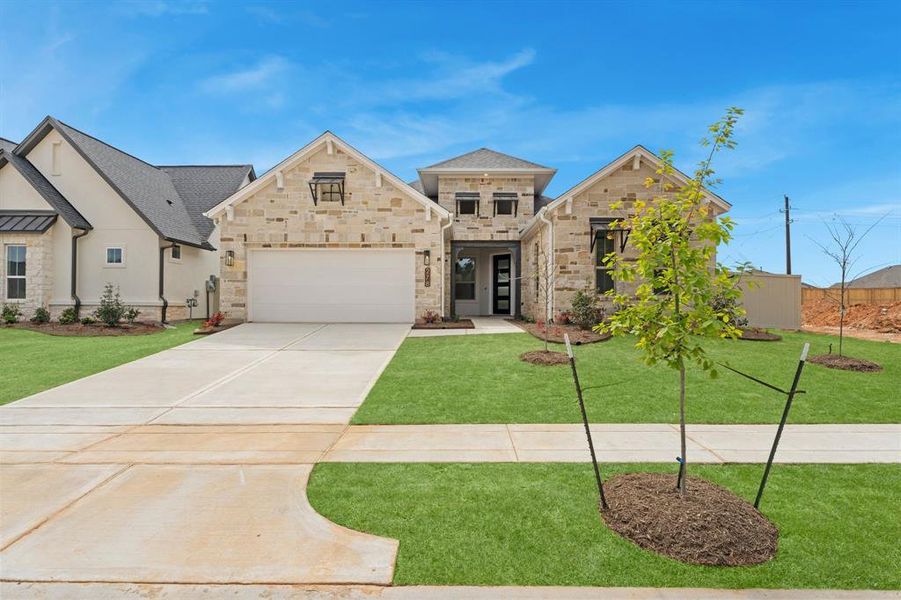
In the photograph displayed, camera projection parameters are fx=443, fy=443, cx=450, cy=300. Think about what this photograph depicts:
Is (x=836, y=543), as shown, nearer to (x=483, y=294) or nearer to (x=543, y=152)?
(x=483, y=294)

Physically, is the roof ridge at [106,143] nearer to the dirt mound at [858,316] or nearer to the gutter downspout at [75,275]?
the gutter downspout at [75,275]

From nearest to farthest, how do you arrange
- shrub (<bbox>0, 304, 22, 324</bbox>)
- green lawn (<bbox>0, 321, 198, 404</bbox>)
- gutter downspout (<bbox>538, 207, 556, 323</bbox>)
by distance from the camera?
green lawn (<bbox>0, 321, 198, 404</bbox>) → gutter downspout (<bbox>538, 207, 556, 323</bbox>) → shrub (<bbox>0, 304, 22, 324</bbox>)

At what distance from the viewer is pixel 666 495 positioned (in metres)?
3.33

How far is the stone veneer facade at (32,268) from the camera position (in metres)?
15.3

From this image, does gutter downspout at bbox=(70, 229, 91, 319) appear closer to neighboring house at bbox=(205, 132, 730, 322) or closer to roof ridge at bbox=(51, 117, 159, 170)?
roof ridge at bbox=(51, 117, 159, 170)

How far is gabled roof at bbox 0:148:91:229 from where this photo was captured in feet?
51.1

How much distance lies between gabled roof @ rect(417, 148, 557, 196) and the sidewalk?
14473mm

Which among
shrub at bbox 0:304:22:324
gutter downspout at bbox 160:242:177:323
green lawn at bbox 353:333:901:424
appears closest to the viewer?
green lawn at bbox 353:333:901:424

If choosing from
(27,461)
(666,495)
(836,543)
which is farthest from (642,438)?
(27,461)

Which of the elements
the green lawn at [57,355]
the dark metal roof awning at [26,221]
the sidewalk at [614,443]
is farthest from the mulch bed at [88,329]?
the sidewalk at [614,443]

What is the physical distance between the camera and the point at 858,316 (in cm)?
2344

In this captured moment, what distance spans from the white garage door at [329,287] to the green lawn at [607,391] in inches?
211

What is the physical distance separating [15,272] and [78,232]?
95.2 inches

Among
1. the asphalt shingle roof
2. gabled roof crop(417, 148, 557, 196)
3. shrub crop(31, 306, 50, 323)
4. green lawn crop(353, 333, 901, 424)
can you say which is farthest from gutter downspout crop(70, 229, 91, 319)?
green lawn crop(353, 333, 901, 424)
